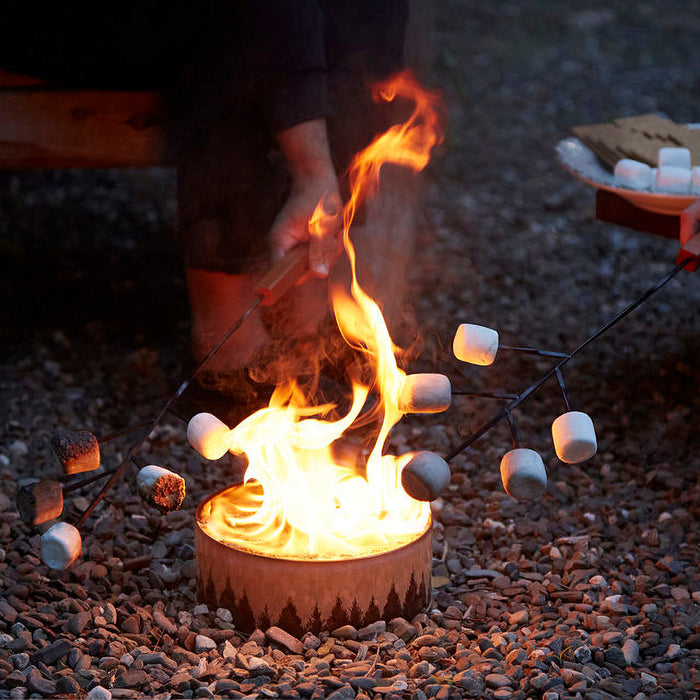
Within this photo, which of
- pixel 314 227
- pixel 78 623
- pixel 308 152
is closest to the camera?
pixel 78 623

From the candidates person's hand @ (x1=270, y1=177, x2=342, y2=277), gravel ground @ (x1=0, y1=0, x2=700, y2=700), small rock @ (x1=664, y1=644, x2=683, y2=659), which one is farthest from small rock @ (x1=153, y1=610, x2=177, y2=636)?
small rock @ (x1=664, y1=644, x2=683, y2=659)

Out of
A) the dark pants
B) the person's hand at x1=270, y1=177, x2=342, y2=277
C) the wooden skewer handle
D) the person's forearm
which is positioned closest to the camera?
the wooden skewer handle

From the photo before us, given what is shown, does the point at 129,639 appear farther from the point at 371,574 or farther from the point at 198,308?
the point at 198,308

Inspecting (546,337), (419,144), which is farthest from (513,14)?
(419,144)

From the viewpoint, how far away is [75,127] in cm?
276

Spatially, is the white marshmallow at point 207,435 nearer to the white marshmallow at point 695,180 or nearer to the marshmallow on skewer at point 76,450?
the marshmallow on skewer at point 76,450

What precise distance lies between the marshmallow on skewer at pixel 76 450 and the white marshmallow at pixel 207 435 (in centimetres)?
18

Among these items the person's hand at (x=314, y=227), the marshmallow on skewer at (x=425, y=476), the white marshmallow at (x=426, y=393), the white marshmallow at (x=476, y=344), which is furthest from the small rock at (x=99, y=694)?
the person's hand at (x=314, y=227)

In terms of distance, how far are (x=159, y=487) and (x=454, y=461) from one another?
1.04 metres

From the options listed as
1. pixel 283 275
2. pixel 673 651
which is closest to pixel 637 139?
pixel 283 275

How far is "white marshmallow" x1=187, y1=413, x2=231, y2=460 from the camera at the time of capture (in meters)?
1.85

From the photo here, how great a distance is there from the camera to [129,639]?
5.99 ft

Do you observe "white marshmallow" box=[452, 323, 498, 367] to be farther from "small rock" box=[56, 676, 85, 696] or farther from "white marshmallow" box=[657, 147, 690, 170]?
"white marshmallow" box=[657, 147, 690, 170]

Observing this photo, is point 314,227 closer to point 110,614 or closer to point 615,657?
point 110,614
